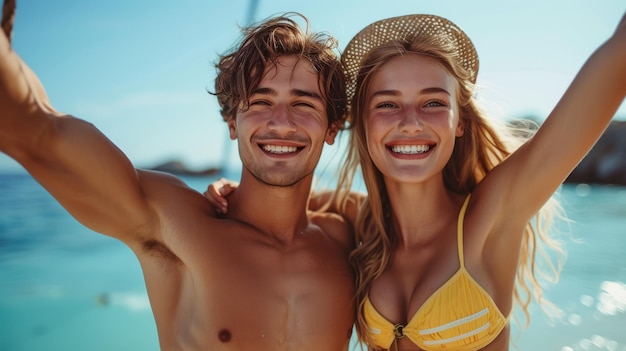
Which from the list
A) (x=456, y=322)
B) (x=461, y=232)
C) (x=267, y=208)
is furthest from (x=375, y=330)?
(x=267, y=208)

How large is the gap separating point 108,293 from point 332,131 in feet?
26.9

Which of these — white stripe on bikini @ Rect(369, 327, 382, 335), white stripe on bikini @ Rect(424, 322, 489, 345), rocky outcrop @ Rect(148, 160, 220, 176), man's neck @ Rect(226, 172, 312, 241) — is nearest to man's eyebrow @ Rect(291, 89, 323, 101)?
man's neck @ Rect(226, 172, 312, 241)

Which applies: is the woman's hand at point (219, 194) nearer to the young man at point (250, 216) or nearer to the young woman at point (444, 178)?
the young man at point (250, 216)

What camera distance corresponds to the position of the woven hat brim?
277 centimetres

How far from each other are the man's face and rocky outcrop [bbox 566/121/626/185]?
→ 27.1 m

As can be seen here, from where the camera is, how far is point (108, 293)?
9719 mm

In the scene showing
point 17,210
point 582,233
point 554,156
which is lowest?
point 17,210

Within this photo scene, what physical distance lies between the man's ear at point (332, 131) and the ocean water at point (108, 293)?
375cm

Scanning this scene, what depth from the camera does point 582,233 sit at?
12.3 meters

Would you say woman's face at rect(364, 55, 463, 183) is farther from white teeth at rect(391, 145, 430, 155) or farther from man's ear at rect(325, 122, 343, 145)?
man's ear at rect(325, 122, 343, 145)

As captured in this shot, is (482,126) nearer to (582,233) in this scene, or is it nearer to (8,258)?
(582,233)

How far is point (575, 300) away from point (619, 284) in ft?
4.07

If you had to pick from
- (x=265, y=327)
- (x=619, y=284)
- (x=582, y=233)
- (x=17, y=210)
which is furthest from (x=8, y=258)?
(x=582, y=233)

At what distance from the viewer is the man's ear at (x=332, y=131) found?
3008mm
